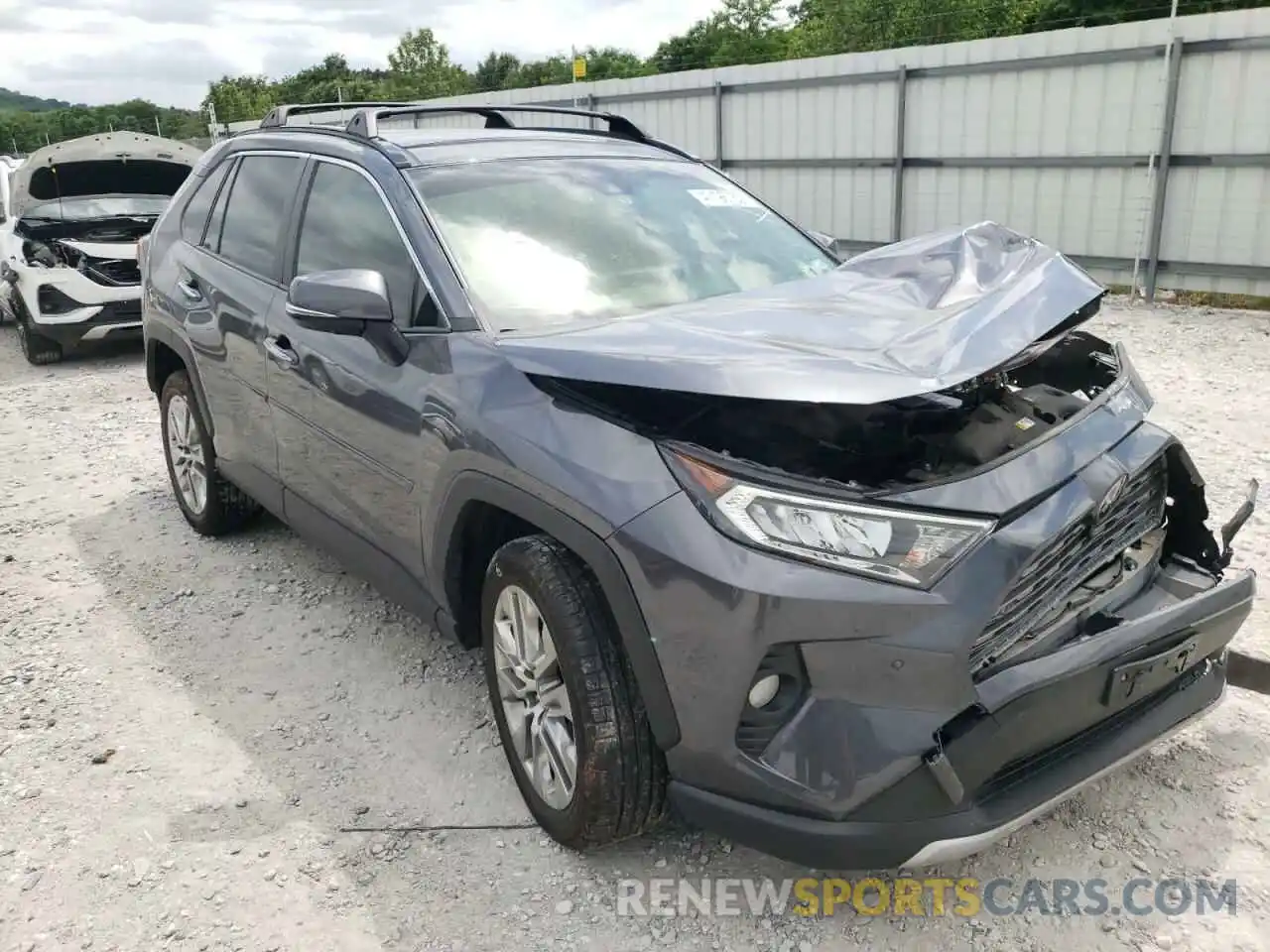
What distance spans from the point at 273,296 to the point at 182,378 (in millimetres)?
1328

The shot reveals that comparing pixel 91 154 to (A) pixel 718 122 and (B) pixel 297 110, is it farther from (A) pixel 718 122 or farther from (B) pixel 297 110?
(A) pixel 718 122

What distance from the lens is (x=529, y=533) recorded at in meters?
2.76

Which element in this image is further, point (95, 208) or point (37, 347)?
point (95, 208)

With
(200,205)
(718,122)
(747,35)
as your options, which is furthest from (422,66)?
(200,205)

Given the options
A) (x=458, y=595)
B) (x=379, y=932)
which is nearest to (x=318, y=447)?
(x=458, y=595)

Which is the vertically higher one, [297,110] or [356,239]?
[297,110]

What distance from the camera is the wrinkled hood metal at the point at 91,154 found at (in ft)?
31.1

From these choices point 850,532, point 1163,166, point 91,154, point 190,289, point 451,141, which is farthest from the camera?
point 91,154

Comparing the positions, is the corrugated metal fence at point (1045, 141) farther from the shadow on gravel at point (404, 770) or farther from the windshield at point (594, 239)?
the shadow on gravel at point (404, 770)

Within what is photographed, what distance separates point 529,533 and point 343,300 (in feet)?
2.71

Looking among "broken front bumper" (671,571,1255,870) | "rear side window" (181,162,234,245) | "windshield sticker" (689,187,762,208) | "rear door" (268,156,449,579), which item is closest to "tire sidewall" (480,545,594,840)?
"broken front bumper" (671,571,1255,870)

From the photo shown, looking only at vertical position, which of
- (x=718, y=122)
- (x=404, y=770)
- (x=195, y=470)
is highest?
(x=718, y=122)

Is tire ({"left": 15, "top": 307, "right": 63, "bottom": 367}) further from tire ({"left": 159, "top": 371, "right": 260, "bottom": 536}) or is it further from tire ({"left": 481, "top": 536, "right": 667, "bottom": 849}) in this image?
tire ({"left": 481, "top": 536, "right": 667, "bottom": 849})

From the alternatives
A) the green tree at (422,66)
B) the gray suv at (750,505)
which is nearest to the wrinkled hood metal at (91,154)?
the gray suv at (750,505)
